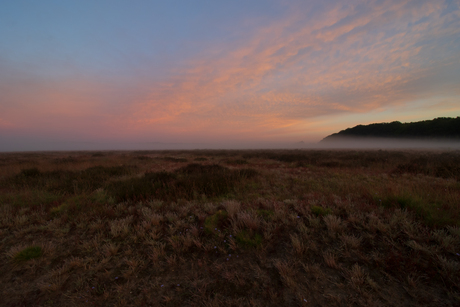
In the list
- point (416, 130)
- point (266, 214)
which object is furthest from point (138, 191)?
point (416, 130)

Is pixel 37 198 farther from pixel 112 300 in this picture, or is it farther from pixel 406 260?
pixel 406 260

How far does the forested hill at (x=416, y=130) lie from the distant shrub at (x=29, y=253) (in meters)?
131

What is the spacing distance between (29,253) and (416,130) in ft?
500

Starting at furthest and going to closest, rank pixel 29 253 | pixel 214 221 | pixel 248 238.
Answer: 1. pixel 214 221
2. pixel 248 238
3. pixel 29 253

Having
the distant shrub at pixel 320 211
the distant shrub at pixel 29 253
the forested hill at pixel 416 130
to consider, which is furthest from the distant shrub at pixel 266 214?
the forested hill at pixel 416 130

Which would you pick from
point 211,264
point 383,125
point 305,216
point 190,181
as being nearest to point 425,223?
point 305,216

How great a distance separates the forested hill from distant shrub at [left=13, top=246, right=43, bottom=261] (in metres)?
131

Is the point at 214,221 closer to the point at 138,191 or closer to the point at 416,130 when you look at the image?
the point at 138,191

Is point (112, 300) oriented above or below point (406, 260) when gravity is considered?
below

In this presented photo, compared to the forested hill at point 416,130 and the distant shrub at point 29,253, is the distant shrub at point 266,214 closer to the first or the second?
the distant shrub at point 29,253

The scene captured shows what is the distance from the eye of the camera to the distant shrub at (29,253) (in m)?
3.07

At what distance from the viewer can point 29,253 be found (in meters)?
3.15

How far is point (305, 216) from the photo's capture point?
155 inches

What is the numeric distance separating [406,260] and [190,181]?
7.05 meters
